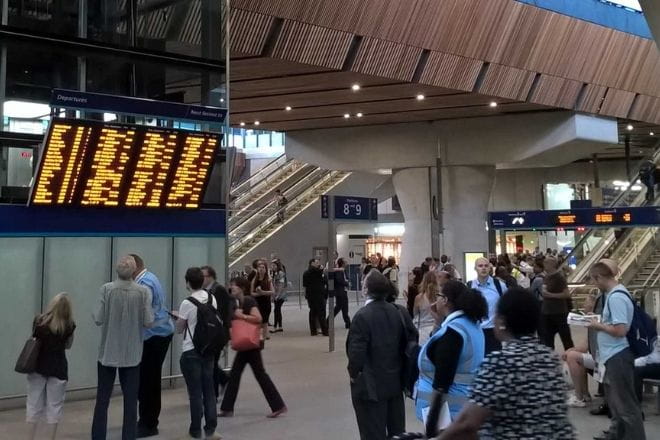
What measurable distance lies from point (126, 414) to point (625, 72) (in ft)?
65.1

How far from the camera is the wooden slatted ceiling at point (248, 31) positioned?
13188mm

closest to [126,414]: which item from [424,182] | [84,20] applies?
[84,20]

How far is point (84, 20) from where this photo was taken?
9.39 metres

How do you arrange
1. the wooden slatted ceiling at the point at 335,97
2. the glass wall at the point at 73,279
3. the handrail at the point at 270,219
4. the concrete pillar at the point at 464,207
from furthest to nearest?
the handrail at the point at 270,219
the concrete pillar at the point at 464,207
the wooden slatted ceiling at the point at 335,97
the glass wall at the point at 73,279

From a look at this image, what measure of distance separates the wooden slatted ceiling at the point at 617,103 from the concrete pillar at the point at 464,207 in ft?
13.8

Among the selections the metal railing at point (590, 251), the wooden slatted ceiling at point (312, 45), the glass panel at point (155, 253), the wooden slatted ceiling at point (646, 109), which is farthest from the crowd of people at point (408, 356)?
the wooden slatted ceiling at point (646, 109)

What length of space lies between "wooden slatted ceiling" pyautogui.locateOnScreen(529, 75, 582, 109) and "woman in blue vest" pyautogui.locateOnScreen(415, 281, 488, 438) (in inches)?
659

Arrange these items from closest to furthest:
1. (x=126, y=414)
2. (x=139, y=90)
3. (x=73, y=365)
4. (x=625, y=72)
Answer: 1. (x=126, y=414)
2. (x=73, y=365)
3. (x=139, y=90)
4. (x=625, y=72)

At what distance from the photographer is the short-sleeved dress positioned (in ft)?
8.88

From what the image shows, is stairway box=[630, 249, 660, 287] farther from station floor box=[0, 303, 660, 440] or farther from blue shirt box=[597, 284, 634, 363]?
blue shirt box=[597, 284, 634, 363]

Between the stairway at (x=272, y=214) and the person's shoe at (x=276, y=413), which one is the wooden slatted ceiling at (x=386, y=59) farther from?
the stairway at (x=272, y=214)

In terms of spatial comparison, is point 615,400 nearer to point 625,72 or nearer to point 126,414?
point 126,414

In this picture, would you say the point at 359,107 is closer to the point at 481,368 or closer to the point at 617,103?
the point at 617,103

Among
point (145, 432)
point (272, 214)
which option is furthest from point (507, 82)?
point (272, 214)
